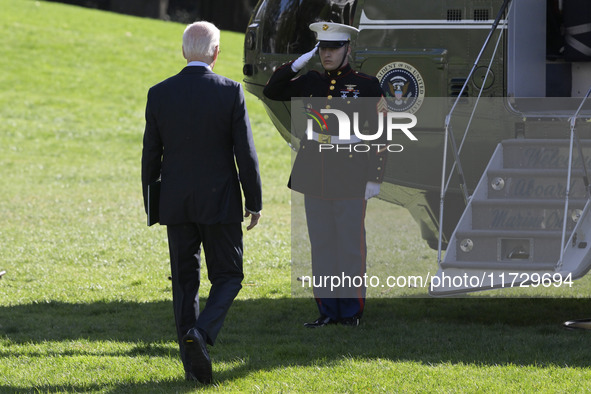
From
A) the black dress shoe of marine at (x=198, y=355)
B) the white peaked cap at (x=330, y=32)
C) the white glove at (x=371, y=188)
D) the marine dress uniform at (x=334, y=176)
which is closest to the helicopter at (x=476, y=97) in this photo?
the white glove at (x=371, y=188)

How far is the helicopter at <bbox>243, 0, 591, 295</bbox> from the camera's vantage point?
5754 millimetres

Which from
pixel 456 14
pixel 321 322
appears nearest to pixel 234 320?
pixel 321 322

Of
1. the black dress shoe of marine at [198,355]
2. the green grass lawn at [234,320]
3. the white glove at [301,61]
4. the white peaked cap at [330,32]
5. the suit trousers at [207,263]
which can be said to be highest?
the white peaked cap at [330,32]

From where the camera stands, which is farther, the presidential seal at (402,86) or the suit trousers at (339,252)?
the presidential seal at (402,86)

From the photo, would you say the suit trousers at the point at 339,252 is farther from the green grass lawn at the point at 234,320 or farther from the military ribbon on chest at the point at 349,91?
the military ribbon on chest at the point at 349,91

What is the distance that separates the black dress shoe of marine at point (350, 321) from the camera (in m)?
6.08

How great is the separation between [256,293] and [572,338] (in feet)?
8.95

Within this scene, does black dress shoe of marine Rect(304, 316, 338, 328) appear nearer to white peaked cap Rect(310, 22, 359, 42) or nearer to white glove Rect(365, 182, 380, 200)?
white glove Rect(365, 182, 380, 200)

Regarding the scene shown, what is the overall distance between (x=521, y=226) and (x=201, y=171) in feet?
7.06

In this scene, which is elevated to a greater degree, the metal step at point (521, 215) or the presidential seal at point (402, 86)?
the presidential seal at point (402, 86)

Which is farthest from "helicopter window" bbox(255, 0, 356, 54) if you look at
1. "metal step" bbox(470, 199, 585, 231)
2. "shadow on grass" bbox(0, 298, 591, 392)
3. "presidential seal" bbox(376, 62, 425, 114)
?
"shadow on grass" bbox(0, 298, 591, 392)

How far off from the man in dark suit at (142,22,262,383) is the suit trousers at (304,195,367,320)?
145cm

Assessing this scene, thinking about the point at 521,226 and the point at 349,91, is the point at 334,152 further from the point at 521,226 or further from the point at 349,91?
the point at 521,226

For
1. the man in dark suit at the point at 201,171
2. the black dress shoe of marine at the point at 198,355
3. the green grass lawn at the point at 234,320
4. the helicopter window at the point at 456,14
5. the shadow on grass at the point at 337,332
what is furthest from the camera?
the helicopter window at the point at 456,14
